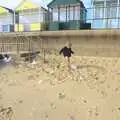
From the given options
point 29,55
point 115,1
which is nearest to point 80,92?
point 29,55

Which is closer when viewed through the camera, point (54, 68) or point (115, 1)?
point (54, 68)

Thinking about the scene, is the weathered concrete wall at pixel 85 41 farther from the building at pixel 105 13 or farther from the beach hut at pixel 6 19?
the beach hut at pixel 6 19


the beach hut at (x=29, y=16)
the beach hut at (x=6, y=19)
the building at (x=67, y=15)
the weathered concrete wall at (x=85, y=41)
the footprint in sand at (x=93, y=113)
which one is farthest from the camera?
the beach hut at (x=6, y=19)

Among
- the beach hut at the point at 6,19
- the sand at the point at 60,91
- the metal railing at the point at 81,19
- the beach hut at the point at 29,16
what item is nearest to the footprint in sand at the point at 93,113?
the sand at the point at 60,91

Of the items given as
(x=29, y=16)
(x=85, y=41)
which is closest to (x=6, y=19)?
(x=29, y=16)

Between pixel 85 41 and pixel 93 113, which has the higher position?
pixel 85 41

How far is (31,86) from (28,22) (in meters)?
6.84

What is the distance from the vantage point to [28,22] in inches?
538

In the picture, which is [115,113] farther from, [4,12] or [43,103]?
[4,12]

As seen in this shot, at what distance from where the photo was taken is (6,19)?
14469 millimetres

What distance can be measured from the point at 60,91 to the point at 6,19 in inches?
334

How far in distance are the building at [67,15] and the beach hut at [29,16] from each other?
57 cm

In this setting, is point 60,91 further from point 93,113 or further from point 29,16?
point 29,16

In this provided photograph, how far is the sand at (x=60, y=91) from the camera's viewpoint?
228 inches
